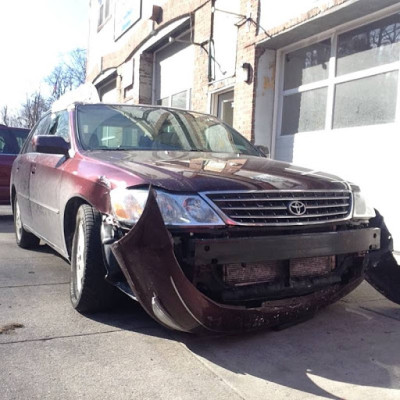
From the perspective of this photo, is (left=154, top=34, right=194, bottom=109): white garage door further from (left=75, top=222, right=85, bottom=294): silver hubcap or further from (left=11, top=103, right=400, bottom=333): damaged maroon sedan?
(left=75, top=222, right=85, bottom=294): silver hubcap

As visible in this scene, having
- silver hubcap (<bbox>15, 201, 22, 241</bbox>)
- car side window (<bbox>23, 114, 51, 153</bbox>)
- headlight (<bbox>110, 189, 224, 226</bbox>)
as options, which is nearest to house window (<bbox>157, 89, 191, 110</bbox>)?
car side window (<bbox>23, 114, 51, 153</bbox>)

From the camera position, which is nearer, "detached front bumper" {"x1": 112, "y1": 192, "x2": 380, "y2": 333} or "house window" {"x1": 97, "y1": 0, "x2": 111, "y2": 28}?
"detached front bumper" {"x1": 112, "y1": 192, "x2": 380, "y2": 333}

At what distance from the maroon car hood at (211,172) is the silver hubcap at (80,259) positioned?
23.3 inches

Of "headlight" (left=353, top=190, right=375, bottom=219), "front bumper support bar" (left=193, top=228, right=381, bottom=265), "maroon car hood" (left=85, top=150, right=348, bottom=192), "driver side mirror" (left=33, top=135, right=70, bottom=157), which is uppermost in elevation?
"driver side mirror" (left=33, top=135, right=70, bottom=157)

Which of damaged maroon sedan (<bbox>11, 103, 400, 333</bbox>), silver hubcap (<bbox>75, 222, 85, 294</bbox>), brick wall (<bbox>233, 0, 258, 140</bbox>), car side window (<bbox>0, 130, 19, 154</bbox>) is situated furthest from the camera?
car side window (<bbox>0, 130, 19, 154</bbox>)

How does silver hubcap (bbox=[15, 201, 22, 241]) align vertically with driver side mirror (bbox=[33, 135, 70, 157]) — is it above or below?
below

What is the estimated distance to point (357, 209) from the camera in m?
3.59

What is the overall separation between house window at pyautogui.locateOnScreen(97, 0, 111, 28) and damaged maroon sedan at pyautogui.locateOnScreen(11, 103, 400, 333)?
14.5 metres

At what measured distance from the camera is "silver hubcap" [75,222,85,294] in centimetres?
352

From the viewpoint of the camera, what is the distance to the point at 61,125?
4965 millimetres

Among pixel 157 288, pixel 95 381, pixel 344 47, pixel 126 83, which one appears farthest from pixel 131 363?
pixel 126 83

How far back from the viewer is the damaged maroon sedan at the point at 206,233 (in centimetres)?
275

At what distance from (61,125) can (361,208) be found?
3.10 metres

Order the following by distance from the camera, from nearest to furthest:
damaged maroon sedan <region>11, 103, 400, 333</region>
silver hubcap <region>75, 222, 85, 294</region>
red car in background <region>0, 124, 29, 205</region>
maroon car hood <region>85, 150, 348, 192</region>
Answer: damaged maroon sedan <region>11, 103, 400, 333</region> < maroon car hood <region>85, 150, 348, 192</region> < silver hubcap <region>75, 222, 85, 294</region> < red car in background <region>0, 124, 29, 205</region>
